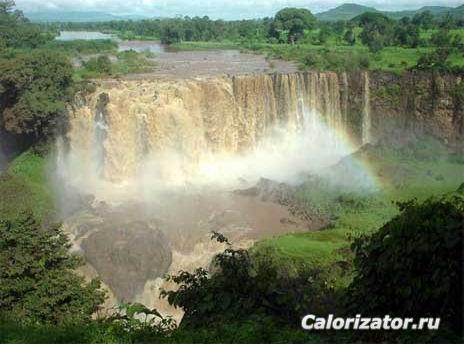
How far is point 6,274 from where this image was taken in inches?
308

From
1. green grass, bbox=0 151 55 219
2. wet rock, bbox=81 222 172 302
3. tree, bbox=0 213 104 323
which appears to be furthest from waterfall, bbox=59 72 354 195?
tree, bbox=0 213 104 323

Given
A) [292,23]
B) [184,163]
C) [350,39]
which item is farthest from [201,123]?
[292,23]

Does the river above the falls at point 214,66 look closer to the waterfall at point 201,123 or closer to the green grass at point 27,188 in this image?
the waterfall at point 201,123

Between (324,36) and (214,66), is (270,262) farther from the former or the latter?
(324,36)

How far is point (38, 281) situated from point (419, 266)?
5.92m

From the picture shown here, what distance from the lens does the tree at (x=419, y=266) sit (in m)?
3.68

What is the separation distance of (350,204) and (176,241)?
17.7 feet

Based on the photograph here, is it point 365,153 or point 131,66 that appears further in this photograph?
point 131,66

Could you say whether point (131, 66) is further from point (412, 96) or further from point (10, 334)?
point (10, 334)

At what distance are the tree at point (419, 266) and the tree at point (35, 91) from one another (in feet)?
53.0

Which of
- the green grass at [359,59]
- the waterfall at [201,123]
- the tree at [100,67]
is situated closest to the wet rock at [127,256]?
the waterfall at [201,123]

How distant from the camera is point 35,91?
748 inches

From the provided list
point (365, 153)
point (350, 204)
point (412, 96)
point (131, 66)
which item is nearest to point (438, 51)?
point (412, 96)

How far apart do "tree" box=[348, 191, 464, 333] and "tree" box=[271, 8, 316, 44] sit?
131 ft
